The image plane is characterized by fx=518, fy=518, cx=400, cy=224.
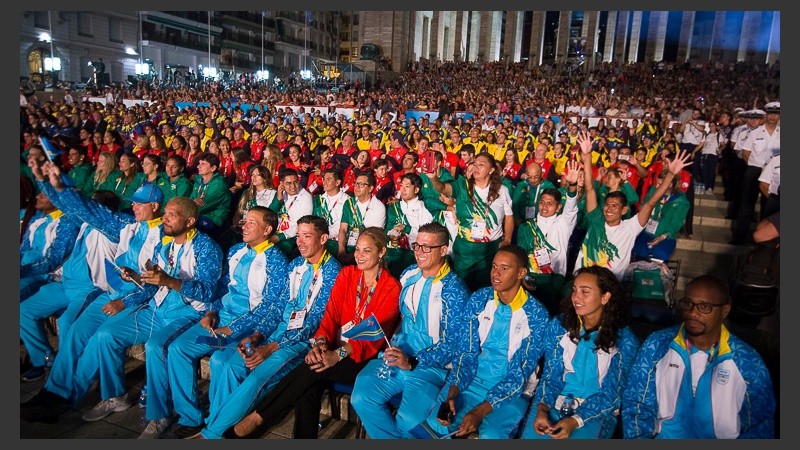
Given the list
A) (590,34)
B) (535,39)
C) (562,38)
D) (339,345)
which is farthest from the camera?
(535,39)

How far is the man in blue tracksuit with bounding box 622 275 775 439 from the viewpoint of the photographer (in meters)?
2.27

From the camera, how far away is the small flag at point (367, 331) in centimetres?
290

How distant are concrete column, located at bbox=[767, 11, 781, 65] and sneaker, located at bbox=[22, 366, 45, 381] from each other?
16.4ft

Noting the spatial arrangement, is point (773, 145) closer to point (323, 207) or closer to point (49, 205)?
point (323, 207)

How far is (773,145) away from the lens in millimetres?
4137

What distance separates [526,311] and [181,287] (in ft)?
7.09

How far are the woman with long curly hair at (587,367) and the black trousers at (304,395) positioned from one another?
3.53ft

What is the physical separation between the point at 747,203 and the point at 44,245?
6.51m

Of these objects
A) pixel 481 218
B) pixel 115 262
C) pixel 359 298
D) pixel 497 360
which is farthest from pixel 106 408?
pixel 481 218

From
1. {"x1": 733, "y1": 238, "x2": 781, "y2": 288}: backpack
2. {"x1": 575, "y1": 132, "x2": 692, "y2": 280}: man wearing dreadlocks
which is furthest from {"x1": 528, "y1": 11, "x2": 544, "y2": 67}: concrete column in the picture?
{"x1": 733, "y1": 238, "x2": 781, "y2": 288}: backpack

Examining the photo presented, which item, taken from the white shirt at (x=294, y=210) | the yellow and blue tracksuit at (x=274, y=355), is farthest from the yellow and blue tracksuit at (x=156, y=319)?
the white shirt at (x=294, y=210)

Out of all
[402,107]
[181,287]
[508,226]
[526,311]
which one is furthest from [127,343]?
[402,107]

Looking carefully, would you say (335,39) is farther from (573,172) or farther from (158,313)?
(158,313)

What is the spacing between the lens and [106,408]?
3291mm
